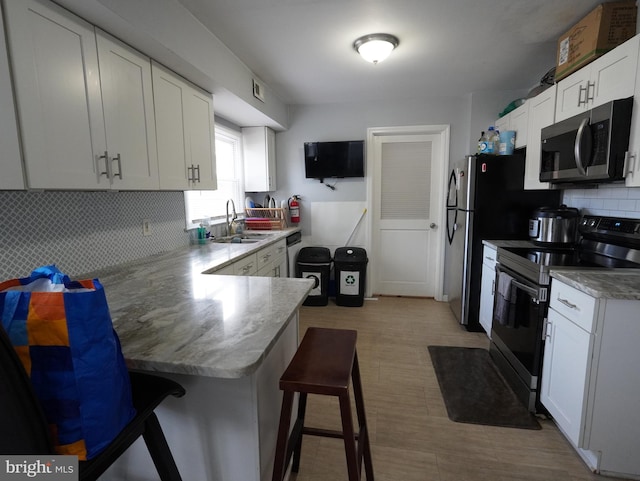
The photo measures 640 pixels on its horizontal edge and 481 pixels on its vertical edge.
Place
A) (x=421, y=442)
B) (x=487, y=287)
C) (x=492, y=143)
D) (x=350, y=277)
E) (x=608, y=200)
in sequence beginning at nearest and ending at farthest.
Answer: (x=421, y=442) < (x=608, y=200) < (x=487, y=287) < (x=492, y=143) < (x=350, y=277)

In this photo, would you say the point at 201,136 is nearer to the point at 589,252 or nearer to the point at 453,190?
the point at 453,190

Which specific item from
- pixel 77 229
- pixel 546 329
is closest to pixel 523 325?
pixel 546 329

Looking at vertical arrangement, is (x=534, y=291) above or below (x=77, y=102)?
below

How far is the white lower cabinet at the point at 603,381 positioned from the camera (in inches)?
57.2

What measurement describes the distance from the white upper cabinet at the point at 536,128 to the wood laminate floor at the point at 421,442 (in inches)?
67.5

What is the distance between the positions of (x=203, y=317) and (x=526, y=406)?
2.06 m

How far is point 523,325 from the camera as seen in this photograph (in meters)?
2.05

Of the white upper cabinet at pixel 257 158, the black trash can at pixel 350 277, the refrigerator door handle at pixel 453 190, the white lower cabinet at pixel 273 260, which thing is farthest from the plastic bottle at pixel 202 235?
the refrigerator door handle at pixel 453 190

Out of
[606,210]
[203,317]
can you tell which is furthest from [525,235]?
[203,317]

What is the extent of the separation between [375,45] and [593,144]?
150 centimetres

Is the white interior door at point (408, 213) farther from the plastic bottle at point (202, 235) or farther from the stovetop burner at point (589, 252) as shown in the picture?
the plastic bottle at point (202, 235)

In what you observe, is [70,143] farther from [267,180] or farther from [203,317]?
[267,180]

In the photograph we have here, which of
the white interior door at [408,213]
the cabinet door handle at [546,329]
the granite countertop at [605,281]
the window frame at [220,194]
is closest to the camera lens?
the granite countertop at [605,281]

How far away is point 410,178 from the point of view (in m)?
3.98
